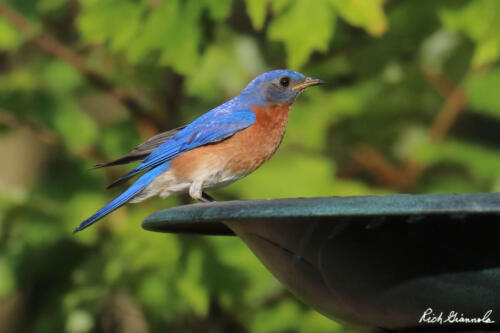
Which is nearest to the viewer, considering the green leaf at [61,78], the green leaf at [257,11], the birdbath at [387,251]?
the birdbath at [387,251]


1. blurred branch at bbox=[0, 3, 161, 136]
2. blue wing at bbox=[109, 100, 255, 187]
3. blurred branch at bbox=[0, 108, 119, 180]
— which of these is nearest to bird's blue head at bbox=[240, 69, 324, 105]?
blue wing at bbox=[109, 100, 255, 187]

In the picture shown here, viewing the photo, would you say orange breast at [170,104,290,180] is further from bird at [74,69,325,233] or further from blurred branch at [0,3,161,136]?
blurred branch at [0,3,161,136]

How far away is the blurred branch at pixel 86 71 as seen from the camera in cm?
578

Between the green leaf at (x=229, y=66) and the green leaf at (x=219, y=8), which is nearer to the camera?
the green leaf at (x=219, y=8)

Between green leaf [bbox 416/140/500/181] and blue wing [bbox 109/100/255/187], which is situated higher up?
blue wing [bbox 109/100/255/187]

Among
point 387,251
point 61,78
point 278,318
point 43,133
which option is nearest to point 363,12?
point 387,251

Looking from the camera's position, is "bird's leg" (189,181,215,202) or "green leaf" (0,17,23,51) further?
"green leaf" (0,17,23,51)

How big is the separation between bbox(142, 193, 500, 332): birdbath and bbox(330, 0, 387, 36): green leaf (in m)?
1.76

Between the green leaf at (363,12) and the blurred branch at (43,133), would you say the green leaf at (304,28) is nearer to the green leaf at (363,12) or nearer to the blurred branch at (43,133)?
the green leaf at (363,12)

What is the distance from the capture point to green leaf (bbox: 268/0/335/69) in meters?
4.28

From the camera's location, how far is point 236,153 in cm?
441

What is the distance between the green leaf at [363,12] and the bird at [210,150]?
451 mm

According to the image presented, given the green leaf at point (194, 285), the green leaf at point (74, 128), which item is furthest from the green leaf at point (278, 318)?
the green leaf at point (74, 128)

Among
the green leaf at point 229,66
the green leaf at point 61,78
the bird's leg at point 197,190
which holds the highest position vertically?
the green leaf at point 61,78
